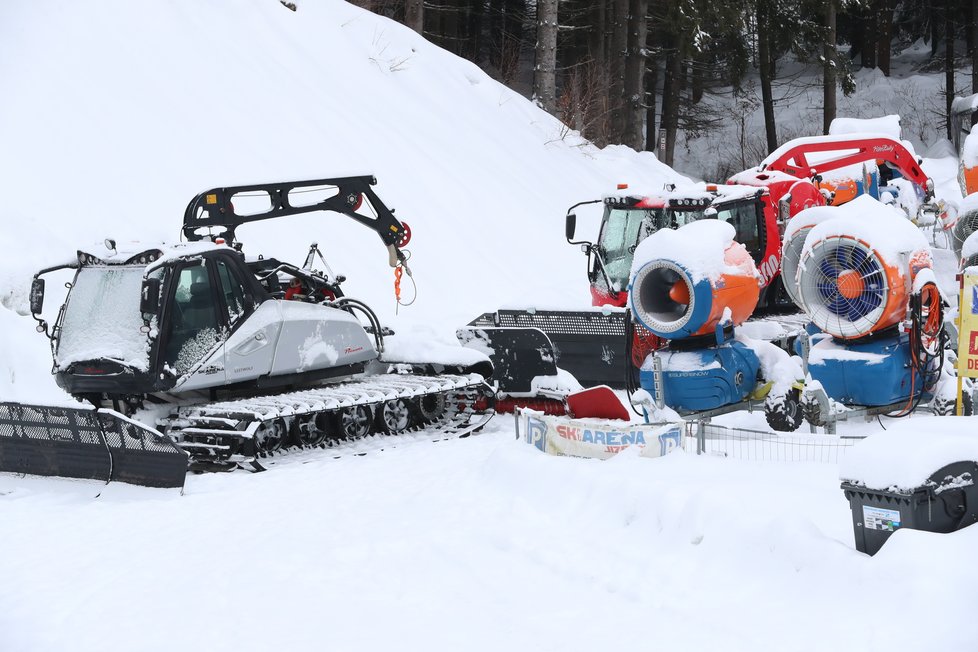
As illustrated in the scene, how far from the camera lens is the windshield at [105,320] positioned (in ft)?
34.0

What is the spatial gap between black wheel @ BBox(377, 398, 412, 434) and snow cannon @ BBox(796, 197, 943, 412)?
390cm

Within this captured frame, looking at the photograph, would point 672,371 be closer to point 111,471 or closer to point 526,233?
point 111,471

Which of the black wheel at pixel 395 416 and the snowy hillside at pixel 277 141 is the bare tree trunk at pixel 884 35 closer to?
the snowy hillside at pixel 277 141

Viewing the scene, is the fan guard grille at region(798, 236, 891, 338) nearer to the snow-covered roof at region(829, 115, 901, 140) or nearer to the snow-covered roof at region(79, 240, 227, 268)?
the snow-covered roof at region(79, 240, 227, 268)

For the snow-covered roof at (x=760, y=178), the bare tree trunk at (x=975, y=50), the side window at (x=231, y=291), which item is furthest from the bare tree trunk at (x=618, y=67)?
the side window at (x=231, y=291)

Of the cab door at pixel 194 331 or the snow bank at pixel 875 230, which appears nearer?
the snow bank at pixel 875 230

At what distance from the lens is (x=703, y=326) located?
10586 mm

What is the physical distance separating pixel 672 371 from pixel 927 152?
28302mm

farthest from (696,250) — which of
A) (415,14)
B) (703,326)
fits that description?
(415,14)

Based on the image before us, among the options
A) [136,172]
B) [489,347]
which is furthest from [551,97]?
[489,347]

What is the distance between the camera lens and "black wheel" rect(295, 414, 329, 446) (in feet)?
36.3

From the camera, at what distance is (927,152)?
36031 mm

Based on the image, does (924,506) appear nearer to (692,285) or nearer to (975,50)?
(692,285)

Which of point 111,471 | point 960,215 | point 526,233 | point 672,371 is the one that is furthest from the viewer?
point 526,233
